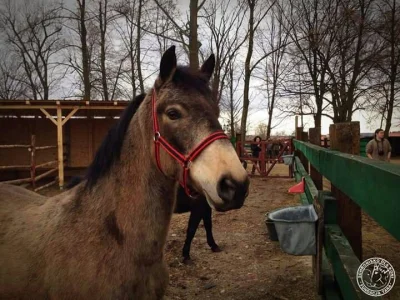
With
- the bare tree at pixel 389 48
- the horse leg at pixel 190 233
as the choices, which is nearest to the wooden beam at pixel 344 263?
the horse leg at pixel 190 233

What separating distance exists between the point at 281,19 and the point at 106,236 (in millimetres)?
19367

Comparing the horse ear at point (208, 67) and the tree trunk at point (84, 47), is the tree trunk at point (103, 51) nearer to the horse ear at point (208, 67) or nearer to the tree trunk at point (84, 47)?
the tree trunk at point (84, 47)

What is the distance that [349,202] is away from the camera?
220 cm

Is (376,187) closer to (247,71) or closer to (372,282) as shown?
(372,282)

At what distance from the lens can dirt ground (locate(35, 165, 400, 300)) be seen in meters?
3.73

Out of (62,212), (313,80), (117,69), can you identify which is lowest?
(62,212)

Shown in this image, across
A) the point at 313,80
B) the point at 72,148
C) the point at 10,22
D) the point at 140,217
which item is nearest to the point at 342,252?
the point at 140,217

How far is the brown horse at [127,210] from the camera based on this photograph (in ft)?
5.99

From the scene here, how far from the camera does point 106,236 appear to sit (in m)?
1.96

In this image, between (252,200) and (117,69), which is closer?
(252,200)

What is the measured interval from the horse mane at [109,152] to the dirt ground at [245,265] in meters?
2.05

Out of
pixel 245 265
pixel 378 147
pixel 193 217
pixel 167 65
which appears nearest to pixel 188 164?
pixel 167 65

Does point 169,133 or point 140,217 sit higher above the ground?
point 169,133

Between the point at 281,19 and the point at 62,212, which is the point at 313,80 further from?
the point at 62,212
